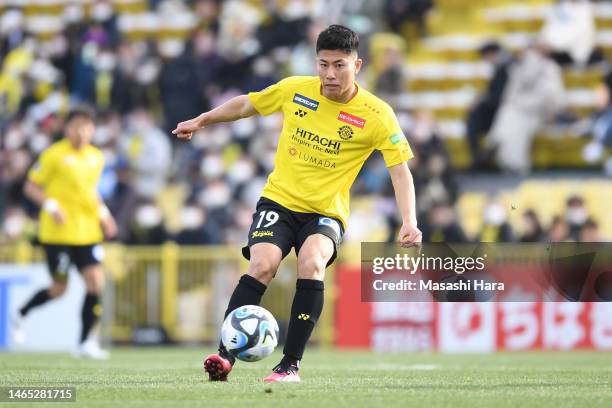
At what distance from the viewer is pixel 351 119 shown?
29.3 feet

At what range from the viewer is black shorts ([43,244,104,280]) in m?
14.3

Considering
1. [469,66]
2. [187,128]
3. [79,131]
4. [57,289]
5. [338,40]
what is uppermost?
[469,66]

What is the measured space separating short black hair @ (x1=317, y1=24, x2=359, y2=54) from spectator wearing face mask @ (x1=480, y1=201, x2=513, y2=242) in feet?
28.3

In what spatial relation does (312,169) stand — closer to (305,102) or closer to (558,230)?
(305,102)

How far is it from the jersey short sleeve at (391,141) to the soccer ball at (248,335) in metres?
1.34

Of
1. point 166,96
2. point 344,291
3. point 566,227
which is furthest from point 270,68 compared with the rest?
point 566,227

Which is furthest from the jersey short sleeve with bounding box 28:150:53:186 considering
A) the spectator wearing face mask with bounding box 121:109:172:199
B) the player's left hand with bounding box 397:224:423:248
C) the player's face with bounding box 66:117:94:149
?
the player's left hand with bounding box 397:224:423:248

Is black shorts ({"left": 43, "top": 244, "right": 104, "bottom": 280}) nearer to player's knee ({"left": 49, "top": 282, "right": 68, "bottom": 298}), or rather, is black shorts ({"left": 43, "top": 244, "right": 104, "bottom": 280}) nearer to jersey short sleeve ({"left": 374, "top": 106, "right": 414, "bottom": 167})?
player's knee ({"left": 49, "top": 282, "right": 68, "bottom": 298})

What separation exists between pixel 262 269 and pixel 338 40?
1.52 metres

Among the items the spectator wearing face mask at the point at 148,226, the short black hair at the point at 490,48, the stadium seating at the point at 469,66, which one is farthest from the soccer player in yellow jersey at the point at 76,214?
the short black hair at the point at 490,48

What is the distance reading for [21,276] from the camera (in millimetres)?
17953

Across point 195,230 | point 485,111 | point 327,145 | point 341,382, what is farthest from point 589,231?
point 327,145

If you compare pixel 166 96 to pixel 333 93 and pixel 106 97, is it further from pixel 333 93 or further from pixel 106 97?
pixel 333 93

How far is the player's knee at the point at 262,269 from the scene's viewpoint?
870 cm
